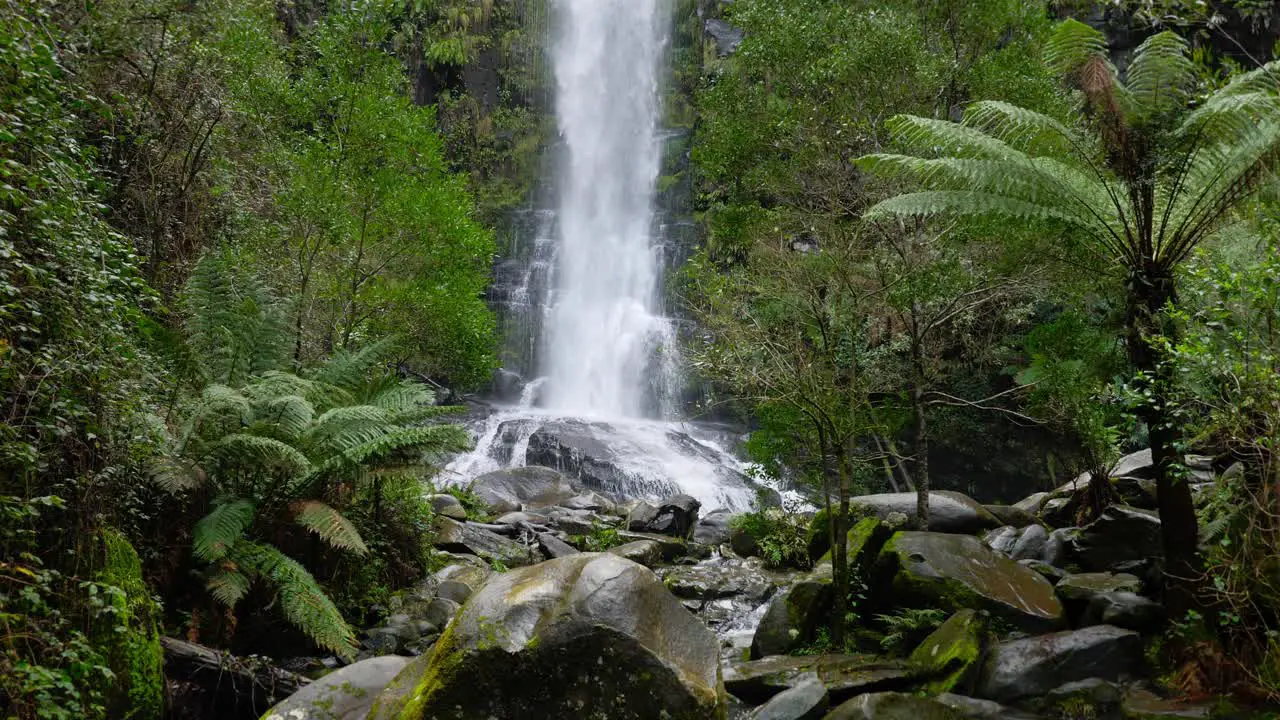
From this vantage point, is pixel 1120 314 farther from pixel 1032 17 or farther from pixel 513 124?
pixel 513 124

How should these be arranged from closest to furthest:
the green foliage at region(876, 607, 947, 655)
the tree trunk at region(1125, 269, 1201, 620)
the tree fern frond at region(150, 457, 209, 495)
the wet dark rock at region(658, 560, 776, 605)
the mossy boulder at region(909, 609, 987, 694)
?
the tree fern frond at region(150, 457, 209, 495) → the tree trunk at region(1125, 269, 1201, 620) → the mossy boulder at region(909, 609, 987, 694) → the green foliage at region(876, 607, 947, 655) → the wet dark rock at region(658, 560, 776, 605)

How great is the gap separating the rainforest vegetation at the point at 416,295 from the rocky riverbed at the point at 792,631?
25 centimetres

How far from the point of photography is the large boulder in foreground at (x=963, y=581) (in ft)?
19.6

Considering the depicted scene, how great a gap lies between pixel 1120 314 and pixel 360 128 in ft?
30.2

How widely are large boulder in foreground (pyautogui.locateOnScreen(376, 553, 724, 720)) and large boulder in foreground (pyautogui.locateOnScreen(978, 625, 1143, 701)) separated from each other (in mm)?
2493

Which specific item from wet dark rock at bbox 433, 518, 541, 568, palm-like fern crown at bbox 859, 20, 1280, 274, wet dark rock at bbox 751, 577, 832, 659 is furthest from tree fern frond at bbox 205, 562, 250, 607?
palm-like fern crown at bbox 859, 20, 1280, 274

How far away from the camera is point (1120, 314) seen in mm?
6883

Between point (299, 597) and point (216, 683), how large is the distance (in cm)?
65

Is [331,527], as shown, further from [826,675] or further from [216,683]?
[826,675]

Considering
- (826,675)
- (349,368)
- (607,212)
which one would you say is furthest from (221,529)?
(607,212)

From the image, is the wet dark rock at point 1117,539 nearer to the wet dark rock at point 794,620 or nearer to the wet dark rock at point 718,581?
the wet dark rock at point 794,620

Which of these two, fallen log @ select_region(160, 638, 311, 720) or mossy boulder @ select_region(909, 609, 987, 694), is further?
mossy boulder @ select_region(909, 609, 987, 694)

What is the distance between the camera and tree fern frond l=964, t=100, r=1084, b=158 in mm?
5766

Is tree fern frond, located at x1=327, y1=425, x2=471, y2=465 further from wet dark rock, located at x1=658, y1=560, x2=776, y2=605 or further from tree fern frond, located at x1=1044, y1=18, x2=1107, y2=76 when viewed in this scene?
tree fern frond, located at x1=1044, y1=18, x2=1107, y2=76
